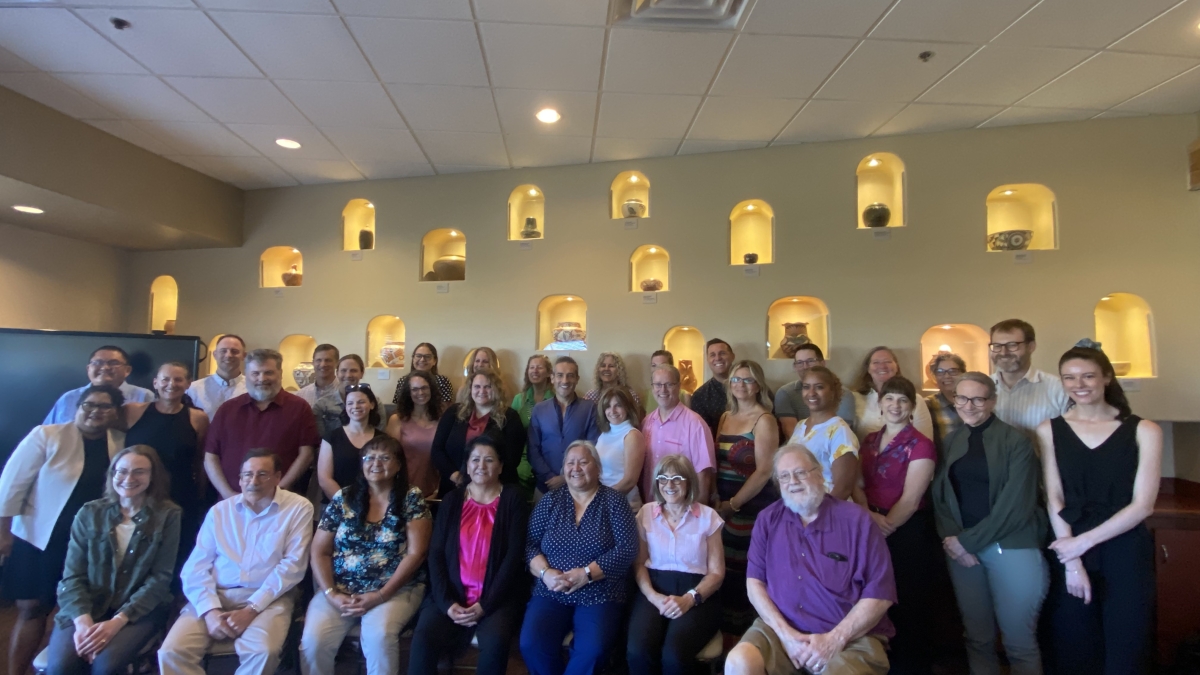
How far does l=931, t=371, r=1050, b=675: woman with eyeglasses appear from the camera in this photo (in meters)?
2.32

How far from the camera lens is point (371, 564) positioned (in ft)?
8.25

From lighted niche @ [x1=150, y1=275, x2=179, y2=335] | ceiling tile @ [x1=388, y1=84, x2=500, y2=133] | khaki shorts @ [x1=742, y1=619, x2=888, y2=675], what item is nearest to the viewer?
khaki shorts @ [x1=742, y1=619, x2=888, y2=675]

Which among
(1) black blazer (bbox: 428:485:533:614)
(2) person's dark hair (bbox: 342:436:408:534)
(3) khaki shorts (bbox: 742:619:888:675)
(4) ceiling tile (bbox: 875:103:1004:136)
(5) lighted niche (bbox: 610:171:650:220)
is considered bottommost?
(3) khaki shorts (bbox: 742:619:888:675)

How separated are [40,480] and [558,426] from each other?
7.71 feet

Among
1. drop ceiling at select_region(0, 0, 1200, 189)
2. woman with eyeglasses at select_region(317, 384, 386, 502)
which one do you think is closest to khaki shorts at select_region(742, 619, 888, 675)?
woman with eyeglasses at select_region(317, 384, 386, 502)

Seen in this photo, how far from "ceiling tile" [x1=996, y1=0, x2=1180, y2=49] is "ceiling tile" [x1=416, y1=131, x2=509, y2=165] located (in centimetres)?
294

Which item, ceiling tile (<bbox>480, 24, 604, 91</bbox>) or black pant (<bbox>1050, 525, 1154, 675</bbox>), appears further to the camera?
ceiling tile (<bbox>480, 24, 604, 91</bbox>)

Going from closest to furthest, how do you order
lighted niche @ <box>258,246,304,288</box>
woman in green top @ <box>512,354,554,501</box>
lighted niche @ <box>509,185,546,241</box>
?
1. woman in green top @ <box>512,354,554,501</box>
2. lighted niche @ <box>509,185,546,241</box>
3. lighted niche @ <box>258,246,304,288</box>

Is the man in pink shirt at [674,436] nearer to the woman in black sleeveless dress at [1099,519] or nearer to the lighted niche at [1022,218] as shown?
the woman in black sleeveless dress at [1099,519]

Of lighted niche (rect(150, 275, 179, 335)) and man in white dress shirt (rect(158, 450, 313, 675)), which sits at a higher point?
lighted niche (rect(150, 275, 179, 335))

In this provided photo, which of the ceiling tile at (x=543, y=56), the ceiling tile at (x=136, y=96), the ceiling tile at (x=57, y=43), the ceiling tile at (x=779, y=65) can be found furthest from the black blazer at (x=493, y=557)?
the ceiling tile at (x=136, y=96)

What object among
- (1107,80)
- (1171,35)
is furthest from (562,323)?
(1171,35)

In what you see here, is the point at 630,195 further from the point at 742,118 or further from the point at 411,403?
the point at 411,403

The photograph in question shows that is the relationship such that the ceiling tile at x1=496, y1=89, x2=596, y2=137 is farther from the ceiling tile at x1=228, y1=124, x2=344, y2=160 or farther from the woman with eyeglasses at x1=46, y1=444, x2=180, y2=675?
the woman with eyeglasses at x1=46, y1=444, x2=180, y2=675
